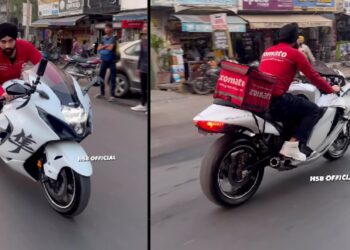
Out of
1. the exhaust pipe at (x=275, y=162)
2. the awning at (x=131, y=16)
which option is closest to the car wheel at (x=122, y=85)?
the awning at (x=131, y=16)

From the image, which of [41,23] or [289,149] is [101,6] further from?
[289,149]

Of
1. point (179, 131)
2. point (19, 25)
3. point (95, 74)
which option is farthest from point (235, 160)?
point (19, 25)

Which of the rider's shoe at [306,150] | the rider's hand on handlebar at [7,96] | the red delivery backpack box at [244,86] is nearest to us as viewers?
the red delivery backpack box at [244,86]

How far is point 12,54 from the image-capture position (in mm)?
1990

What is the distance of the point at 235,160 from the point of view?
2.05m

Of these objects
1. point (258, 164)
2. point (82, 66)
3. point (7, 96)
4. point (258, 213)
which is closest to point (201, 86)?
point (258, 164)

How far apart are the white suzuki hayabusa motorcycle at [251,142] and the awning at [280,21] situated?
275 millimetres

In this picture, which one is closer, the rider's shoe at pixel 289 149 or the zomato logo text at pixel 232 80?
the zomato logo text at pixel 232 80

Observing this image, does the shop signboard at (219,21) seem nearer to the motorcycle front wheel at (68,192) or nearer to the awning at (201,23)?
the awning at (201,23)

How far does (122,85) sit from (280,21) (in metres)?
0.79

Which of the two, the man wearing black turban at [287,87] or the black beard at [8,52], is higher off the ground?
the black beard at [8,52]

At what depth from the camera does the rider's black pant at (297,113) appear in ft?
6.55

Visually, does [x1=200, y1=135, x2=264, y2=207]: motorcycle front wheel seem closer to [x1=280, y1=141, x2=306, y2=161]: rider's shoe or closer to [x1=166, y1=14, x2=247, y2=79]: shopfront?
[x1=280, y1=141, x2=306, y2=161]: rider's shoe

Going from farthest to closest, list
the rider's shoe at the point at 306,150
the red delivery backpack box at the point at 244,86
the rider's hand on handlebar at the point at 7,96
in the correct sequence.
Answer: the rider's shoe at the point at 306,150 → the rider's hand on handlebar at the point at 7,96 → the red delivery backpack box at the point at 244,86
